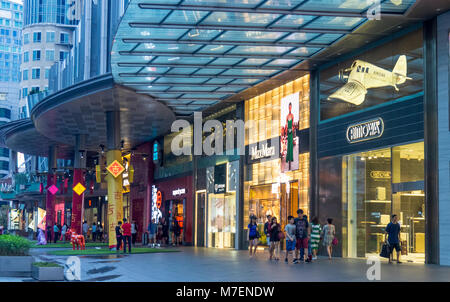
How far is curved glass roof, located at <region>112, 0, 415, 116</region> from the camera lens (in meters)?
19.6

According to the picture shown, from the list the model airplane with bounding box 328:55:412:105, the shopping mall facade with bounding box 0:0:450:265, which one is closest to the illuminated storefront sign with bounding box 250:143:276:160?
the shopping mall facade with bounding box 0:0:450:265

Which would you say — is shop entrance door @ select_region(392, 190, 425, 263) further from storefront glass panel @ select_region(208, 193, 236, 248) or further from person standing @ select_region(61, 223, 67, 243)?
person standing @ select_region(61, 223, 67, 243)

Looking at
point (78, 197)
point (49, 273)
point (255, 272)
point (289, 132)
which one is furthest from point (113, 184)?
point (49, 273)

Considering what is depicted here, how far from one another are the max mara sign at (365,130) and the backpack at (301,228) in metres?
4.01

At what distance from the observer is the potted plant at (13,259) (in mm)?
17703

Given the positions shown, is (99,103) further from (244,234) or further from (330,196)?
(330,196)

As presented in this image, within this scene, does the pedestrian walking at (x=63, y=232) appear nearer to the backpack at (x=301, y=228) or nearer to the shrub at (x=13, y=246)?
the backpack at (x=301, y=228)

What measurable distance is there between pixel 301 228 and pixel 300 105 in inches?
310

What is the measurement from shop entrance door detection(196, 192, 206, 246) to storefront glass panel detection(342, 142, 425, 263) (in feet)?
51.4

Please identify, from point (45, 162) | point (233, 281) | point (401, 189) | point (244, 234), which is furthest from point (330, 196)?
point (45, 162)

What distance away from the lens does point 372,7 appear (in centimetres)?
1973

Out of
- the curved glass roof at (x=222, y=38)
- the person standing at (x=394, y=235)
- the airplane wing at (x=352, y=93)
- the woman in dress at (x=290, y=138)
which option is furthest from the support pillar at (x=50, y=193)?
the person standing at (x=394, y=235)

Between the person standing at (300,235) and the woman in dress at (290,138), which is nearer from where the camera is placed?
the person standing at (300,235)

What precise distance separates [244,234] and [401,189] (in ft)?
42.4
